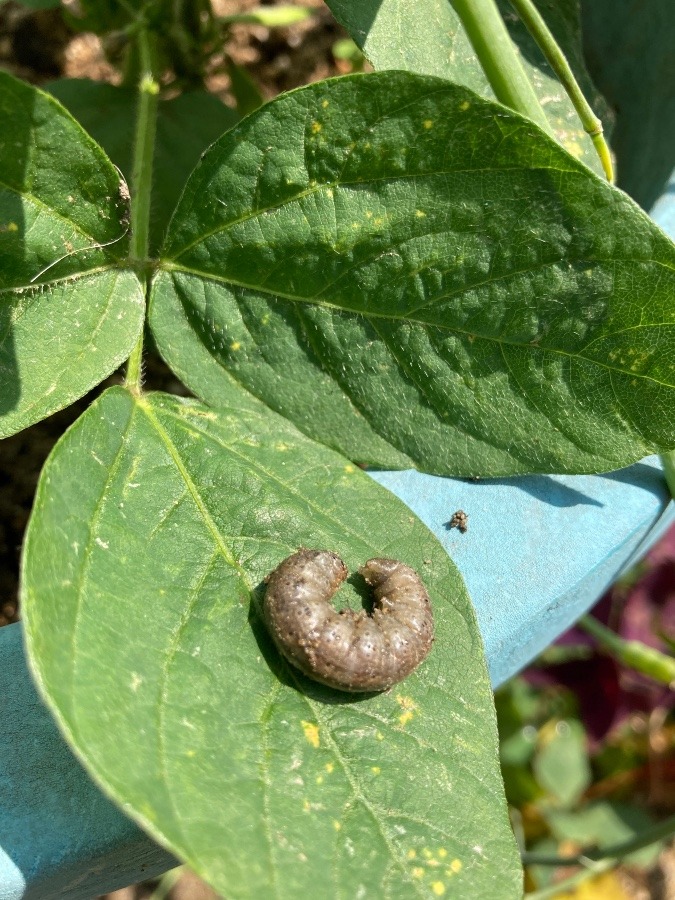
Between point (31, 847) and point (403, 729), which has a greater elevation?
point (403, 729)

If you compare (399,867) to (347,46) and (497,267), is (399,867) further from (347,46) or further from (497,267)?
(347,46)

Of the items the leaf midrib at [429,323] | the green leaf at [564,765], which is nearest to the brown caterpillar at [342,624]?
the leaf midrib at [429,323]

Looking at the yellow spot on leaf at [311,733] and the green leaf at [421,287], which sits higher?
the green leaf at [421,287]

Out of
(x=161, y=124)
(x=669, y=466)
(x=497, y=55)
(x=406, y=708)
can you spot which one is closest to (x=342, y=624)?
(x=406, y=708)

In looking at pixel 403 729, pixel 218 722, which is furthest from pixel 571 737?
pixel 218 722

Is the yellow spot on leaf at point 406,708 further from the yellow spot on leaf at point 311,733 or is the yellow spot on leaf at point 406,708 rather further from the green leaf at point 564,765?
the green leaf at point 564,765

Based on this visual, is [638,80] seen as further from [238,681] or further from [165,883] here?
[165,883]
